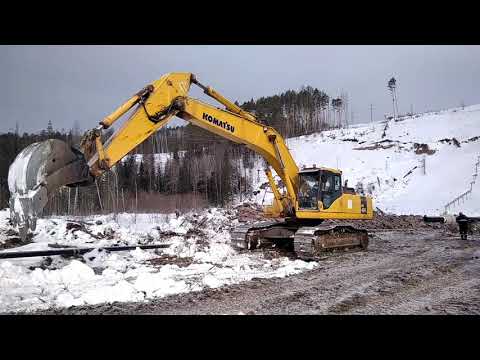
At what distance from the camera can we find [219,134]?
9555 mm

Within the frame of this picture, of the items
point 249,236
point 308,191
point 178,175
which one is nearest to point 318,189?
point 308,191

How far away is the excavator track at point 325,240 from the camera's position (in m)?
9.63

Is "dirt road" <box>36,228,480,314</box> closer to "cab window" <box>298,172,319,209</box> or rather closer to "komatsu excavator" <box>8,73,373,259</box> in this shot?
Answer: "komatsu excavator" <box>8,73,373,259</box>

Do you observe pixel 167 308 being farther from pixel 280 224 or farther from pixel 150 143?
pixel 150 143

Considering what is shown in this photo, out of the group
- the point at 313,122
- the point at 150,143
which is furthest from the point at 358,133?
the point at 150,143

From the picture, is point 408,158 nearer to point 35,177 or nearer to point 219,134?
point 219,134

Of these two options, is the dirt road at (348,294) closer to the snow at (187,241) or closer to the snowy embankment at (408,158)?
the snow at (187,241)

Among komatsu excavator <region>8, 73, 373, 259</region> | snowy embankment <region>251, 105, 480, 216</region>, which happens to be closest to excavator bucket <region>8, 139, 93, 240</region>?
komatsu excavator <region>8, 73, 373, 259</region>

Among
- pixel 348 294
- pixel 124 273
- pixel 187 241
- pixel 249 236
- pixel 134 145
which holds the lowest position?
pixel 348 294

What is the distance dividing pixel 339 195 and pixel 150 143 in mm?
49534

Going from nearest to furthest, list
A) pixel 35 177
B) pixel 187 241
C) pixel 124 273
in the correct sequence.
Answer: pixel 35 177 → pixel 124 273 → pixel 187 241

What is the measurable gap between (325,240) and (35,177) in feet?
24.5

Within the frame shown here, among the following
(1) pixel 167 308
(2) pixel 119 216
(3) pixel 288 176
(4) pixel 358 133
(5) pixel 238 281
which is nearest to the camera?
(1) pixel 167 308

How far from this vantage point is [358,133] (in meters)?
51.0
